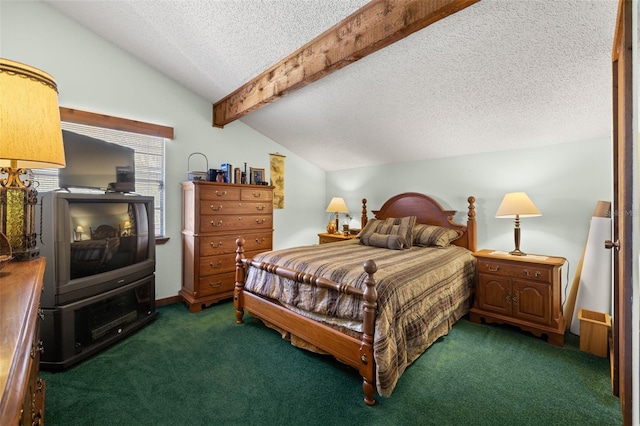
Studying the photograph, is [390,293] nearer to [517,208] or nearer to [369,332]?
[369,332]

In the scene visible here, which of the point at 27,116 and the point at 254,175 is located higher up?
the point at 254,175

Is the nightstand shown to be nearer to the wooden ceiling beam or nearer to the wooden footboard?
the wooden footboard

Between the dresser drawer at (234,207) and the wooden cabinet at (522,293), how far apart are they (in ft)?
8.45

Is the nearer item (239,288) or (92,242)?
(92,242)

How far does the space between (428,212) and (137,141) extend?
3671 millimetres

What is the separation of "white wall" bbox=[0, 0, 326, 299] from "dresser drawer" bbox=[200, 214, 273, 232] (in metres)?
0.59

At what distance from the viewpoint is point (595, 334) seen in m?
2.25

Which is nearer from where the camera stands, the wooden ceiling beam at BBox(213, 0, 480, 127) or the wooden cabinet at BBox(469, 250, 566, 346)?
the wooden ceiling beam at BBox(213, 0, 480, 127)

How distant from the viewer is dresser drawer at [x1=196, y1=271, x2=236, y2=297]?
3.27 meters

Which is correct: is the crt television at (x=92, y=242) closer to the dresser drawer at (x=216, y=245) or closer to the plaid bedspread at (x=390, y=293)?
the dresser drawer at (x=216, y=245)

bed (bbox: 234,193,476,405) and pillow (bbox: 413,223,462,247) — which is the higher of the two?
pillow (bbox: 413,223,462,247)

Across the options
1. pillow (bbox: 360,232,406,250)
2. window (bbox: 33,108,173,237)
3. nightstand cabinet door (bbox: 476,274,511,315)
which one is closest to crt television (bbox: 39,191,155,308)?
window (bbox: 33,108,173,237)

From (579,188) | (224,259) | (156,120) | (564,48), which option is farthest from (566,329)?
(156,120)

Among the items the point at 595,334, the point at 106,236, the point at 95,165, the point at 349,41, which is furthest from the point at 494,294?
the point at 95,165
